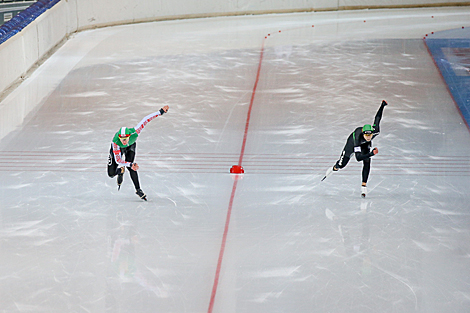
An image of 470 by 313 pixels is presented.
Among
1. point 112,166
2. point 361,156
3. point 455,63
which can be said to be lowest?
point 112,166

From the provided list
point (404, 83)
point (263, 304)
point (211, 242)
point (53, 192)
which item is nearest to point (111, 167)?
point (53, 192)

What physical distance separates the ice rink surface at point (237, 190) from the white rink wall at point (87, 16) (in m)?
Result: 0.32

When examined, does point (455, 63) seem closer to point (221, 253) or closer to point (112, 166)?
point (112, 166)

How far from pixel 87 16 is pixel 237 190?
433 inches

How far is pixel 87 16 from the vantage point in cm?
1747

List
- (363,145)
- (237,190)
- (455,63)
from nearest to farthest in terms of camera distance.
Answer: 1. (363,145)
2. (237,190)
3. (455,63)

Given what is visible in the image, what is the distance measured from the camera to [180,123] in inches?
424

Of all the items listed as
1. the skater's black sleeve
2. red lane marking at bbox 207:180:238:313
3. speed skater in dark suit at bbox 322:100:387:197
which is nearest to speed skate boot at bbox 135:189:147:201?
red lane marking at bbox 207:180:238:313

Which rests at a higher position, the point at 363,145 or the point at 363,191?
the point at 363,145

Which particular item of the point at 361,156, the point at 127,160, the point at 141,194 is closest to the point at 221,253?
the point at 141,194

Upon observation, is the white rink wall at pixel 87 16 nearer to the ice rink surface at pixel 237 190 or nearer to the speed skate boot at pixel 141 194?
the ice rink surface at pixel 237 190

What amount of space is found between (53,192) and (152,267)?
2.51 meters

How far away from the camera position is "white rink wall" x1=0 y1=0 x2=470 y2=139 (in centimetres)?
1206

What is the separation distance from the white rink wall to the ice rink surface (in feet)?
1.07
